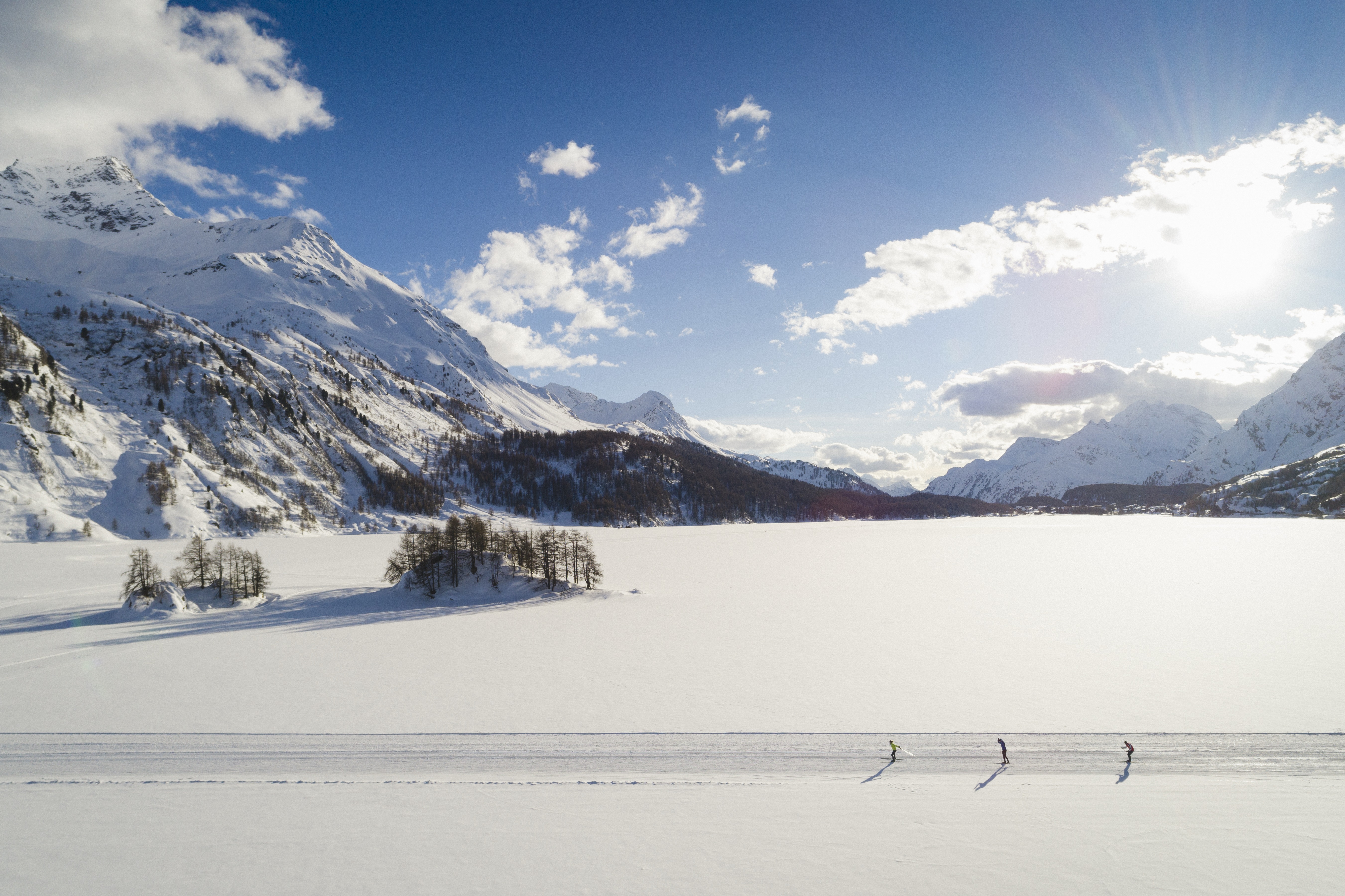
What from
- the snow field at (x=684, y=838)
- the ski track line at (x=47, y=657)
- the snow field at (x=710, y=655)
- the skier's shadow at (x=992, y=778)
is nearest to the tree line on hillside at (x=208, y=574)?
the snow field at (x=710, y=655)

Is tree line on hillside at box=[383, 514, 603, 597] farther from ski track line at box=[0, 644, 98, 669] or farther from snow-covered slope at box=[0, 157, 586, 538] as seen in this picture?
snow-covered slope at box=[0, 157, 586, 538]

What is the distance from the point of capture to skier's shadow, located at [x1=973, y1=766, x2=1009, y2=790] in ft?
66.6

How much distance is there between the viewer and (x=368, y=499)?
551 feet

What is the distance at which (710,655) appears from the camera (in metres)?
37.4

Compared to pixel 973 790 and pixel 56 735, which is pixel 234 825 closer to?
pixel 56 735

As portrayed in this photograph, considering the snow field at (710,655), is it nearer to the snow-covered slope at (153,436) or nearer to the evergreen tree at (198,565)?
the evergreen tree at (198,565)

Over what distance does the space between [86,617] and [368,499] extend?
410 feet

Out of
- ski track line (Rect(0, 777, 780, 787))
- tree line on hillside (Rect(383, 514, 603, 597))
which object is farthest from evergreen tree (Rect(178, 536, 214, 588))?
ski track line (Rect(0, 777, 780, 787))

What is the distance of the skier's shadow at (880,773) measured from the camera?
20781 millimetres

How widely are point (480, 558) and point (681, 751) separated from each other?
47.3m

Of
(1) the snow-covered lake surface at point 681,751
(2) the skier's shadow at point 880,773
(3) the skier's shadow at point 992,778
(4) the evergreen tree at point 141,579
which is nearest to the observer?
(1) the snow-covered lake surface at point 681,751

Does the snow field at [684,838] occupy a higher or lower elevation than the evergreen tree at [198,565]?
lower

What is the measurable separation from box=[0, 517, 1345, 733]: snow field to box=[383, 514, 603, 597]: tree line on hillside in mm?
3991

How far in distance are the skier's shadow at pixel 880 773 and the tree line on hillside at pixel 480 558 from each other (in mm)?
43968
